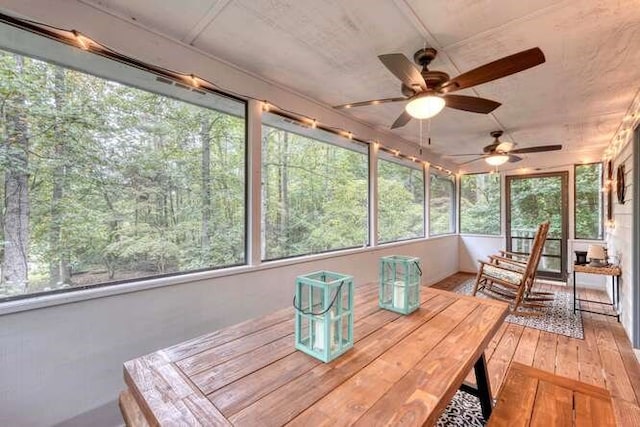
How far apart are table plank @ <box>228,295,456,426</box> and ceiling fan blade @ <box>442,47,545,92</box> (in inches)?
57.1

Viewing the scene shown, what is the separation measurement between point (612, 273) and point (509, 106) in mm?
2240

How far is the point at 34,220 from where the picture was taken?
1.53m

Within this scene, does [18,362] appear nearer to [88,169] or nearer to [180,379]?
[88,169]

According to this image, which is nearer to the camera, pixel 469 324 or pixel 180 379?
pixel 180 379

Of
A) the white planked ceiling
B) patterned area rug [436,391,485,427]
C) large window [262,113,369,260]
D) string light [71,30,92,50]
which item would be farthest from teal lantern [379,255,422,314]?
string light [71,30,92,50]

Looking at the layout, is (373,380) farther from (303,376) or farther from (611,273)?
(611,273)

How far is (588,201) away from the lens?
4949 millimetres

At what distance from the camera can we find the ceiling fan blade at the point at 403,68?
1524 mm

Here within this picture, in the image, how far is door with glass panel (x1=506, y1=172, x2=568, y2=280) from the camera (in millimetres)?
5148

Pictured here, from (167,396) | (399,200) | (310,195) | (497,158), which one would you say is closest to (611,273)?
(497,158)

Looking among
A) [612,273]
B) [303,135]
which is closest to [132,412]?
[303,135]

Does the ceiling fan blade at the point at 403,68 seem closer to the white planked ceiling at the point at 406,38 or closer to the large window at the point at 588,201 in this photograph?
the white planked ceiling at the point at 406,38

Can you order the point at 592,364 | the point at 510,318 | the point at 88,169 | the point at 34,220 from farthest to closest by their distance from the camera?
A: 1. the point at 510,318
2. the point at 592,364
3. the point at 88,169
4. the point at 34,220

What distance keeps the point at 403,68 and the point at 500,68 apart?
559 millimetres
